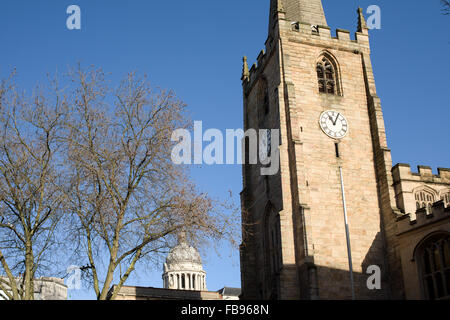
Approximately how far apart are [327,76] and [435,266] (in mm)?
15050

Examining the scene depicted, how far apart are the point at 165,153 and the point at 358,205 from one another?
16429 mm

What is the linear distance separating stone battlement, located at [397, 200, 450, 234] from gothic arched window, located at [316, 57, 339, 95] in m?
10.2

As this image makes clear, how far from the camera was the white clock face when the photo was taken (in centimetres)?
3531

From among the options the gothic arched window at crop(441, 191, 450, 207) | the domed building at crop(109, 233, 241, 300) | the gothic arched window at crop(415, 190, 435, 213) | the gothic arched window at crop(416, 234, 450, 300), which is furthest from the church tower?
the domed building at crop(109, 233, 241, 300)

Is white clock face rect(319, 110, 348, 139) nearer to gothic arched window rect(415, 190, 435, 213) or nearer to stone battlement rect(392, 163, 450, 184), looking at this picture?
stone battlement rect(392, 163, 450, 184)

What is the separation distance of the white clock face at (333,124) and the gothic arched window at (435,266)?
9.16 metres

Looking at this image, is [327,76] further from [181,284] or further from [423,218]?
[181,284]

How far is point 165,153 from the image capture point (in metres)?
21.1

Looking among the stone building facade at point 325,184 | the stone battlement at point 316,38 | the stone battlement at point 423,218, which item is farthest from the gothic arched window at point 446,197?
the stone battlement at point 316,38

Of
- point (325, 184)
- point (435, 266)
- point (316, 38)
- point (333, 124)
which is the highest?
point (316, 38)

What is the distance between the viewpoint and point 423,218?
96.3 ft

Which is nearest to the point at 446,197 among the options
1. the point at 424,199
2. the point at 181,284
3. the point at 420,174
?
the point at 424,199
